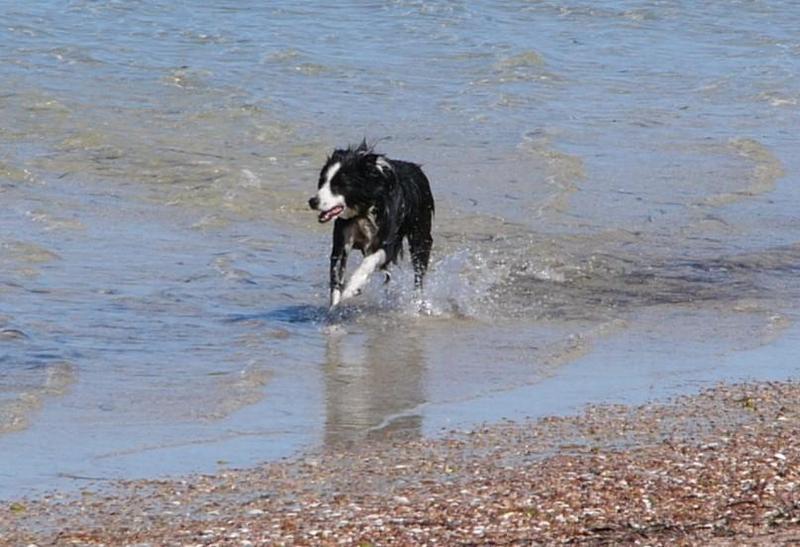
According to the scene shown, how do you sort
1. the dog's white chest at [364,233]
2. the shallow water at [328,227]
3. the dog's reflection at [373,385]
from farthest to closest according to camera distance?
the dog's white chest at [364,233], the shallow water at [328,227], the dog's reflection at [373,385]

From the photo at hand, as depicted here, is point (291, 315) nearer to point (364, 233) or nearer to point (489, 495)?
point (364, 233)

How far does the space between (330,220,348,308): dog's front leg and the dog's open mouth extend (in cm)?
19

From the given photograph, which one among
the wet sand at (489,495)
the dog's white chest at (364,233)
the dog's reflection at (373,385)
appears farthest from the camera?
the dog's white chest at (364,233)

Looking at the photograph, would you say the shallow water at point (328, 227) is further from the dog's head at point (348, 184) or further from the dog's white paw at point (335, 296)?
the dog's head at point (348, 184)

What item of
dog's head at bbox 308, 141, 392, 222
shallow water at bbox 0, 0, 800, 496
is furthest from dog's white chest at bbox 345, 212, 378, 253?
shallow water at bbox 0, 0, 800, 496

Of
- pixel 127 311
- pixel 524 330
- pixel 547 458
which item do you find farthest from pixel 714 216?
pixel 547 458

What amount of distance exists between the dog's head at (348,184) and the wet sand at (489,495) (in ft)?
9.69

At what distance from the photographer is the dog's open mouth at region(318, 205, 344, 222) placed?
10395mm

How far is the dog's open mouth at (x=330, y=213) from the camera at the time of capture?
1040 cm

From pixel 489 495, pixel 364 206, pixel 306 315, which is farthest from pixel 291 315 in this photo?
pixel 489 495

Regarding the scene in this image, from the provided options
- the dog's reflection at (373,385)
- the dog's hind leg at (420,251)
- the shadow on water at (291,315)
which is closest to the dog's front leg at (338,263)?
the shadow on water at (291,315)

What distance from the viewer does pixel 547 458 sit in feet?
23.4

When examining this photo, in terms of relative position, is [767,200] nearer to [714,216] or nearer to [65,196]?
[714,216]

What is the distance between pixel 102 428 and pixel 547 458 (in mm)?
1949
